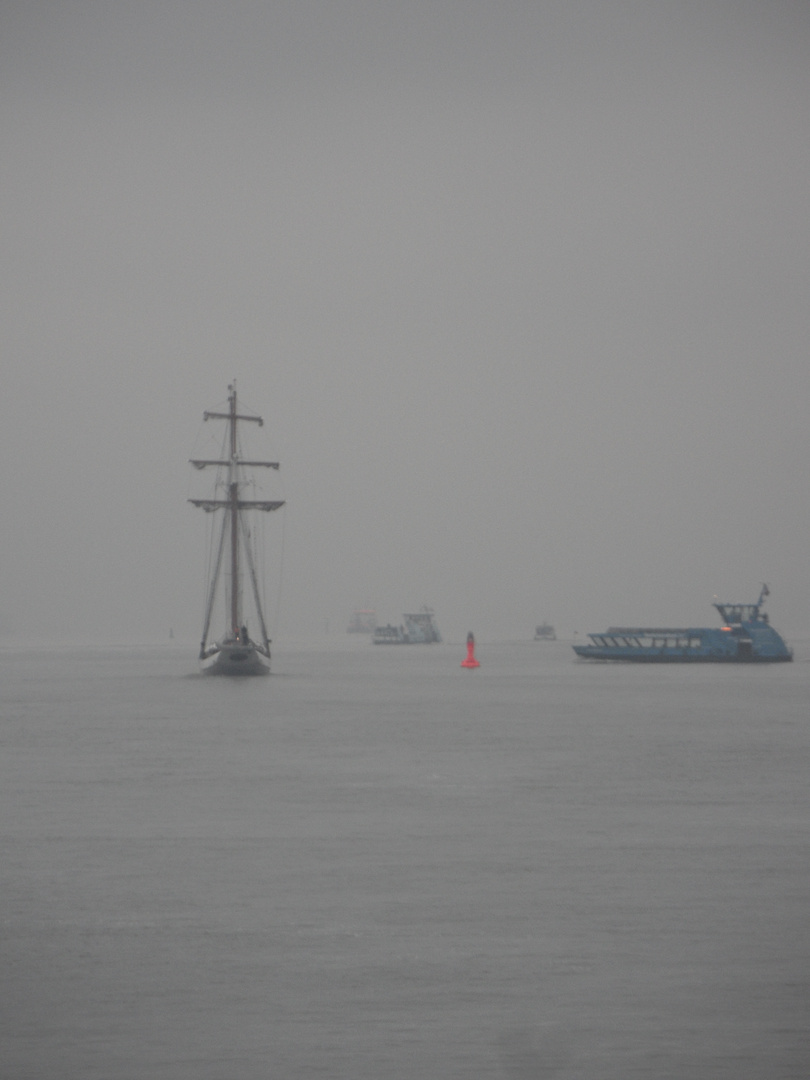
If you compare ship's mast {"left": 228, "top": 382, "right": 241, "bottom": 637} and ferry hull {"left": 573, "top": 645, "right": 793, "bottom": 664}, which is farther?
ferry hull {"left": 573, "top": 645, "right": 793, "bottom": 664}

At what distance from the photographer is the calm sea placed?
41.9 ft

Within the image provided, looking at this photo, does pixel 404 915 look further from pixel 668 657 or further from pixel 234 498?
pixel 668 657

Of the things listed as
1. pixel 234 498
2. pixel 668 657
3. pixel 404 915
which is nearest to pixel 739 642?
pixel 668 657

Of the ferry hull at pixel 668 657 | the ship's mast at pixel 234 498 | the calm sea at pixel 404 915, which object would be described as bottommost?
the calm sea at pixel 404 915

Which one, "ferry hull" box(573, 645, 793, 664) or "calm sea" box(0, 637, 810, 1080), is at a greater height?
"ferry hull" box(573, 645, 793, 664)

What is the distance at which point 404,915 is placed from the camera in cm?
1853

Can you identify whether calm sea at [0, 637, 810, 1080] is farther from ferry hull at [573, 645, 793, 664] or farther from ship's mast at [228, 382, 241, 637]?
ferry hull at [573, 645, 793, 664]

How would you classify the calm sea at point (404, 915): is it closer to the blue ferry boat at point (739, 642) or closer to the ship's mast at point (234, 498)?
the ship's mast at point (234, 498)

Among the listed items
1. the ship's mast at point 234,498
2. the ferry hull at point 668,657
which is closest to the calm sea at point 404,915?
the ship's mast at point 234,498

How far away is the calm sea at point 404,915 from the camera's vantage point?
12.8 m

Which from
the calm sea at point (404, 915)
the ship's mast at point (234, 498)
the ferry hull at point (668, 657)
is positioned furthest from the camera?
the ferry hull at point (668, 657)

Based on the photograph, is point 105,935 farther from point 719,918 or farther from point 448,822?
point 448,822

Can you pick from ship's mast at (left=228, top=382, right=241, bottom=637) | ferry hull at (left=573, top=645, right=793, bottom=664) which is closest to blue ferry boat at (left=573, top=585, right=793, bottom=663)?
ferry hull at (left=573, top=645, right=793, bottom=664)

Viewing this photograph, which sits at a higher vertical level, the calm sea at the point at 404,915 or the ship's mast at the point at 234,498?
the ship's mast at the point at 234,498
